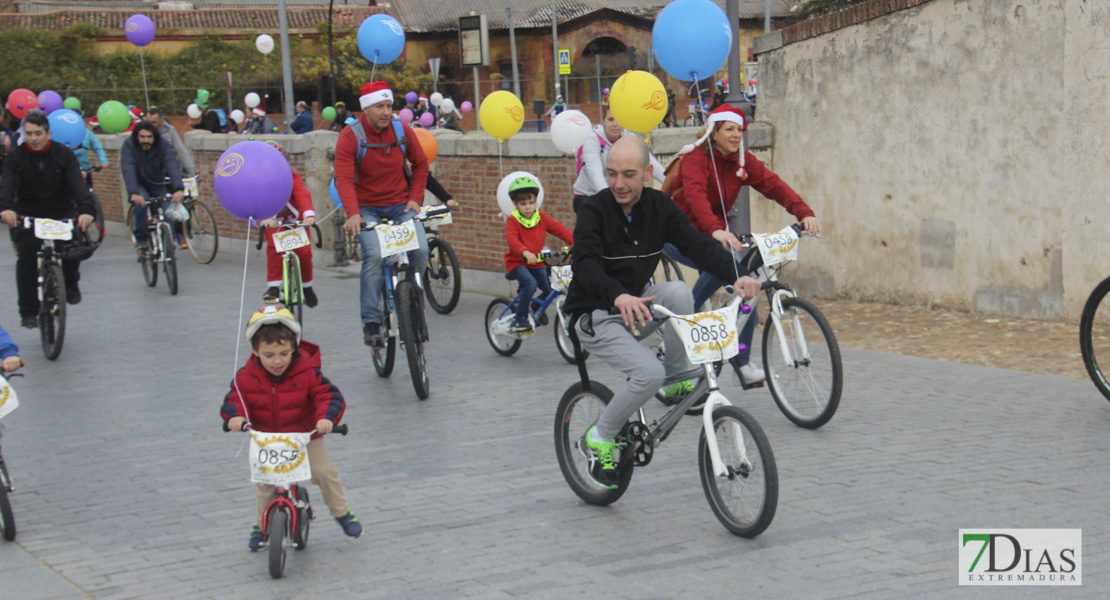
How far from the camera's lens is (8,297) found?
1427 centimetres

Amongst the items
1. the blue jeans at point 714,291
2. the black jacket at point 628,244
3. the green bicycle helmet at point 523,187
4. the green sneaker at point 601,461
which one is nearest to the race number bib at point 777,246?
the blue jeans at point 714,291

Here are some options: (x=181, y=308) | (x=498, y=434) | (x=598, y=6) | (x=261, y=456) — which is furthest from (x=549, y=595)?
(x=598, y=6)

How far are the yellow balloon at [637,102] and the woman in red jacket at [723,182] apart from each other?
2401mm

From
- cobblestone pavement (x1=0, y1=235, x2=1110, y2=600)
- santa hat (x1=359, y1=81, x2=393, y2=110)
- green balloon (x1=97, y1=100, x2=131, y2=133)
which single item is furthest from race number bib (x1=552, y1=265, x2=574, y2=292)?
green balloon (x1=97, y1=100, x2=131, y2=133)

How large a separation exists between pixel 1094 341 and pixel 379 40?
9.87 metres

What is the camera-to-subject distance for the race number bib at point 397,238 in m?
8.46

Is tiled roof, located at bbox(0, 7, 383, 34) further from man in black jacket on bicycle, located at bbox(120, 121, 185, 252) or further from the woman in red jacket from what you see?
the woman in red jacket

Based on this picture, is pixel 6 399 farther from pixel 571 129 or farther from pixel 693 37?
pixel 571 129

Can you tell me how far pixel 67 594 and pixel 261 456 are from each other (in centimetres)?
94

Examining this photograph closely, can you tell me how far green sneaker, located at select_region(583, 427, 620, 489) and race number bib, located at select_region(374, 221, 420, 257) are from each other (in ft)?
10.7

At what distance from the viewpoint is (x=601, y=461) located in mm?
5488

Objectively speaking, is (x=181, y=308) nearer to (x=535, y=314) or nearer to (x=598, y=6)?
(x=535, y=314)

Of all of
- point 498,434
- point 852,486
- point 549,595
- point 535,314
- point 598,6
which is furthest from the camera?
point 598,6

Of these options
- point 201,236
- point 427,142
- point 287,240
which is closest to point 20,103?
point 201,236
